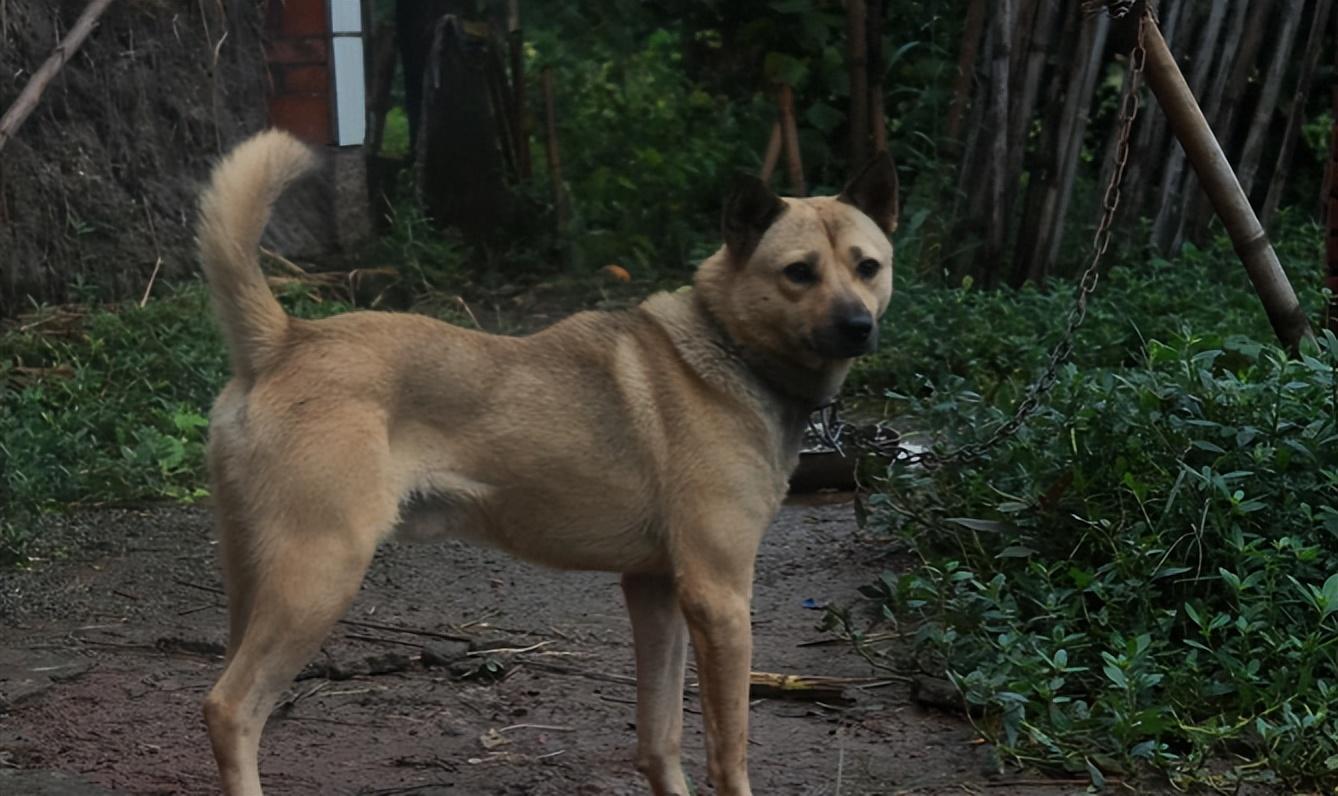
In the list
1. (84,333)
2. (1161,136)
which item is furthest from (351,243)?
(1161,136)

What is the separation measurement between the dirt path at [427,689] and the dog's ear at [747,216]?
4.09ft

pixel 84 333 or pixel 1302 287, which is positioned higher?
pixel 1302 287

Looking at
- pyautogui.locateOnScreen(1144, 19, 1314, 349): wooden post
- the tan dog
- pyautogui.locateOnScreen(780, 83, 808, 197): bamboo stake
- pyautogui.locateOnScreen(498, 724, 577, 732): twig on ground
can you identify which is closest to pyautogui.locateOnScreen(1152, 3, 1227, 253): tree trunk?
pyautogui.locateOnScreen(780, 83, 808, 197): bamboo stake

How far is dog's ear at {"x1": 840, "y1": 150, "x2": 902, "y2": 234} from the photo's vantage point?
13.1ft

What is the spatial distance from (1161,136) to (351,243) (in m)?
4.19

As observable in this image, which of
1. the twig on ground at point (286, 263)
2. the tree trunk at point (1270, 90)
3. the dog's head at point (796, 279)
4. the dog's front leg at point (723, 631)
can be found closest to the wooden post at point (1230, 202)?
the dog's head at point (796, 279)

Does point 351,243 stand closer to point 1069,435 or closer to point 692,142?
point 692,142

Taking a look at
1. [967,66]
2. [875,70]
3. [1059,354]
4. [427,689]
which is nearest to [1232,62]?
[967,66]

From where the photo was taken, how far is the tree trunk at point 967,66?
864 cm

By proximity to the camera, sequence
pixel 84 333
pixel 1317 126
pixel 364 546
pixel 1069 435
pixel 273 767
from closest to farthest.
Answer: pixel 364 546 → pixel 273 767 → pixel 1069 435 → pixel 84 333 → pixel 1317 126

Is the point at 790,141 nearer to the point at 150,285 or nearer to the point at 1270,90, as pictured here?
the point at 1270,90

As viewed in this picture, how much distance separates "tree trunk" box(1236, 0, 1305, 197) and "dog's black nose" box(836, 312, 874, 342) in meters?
5.19

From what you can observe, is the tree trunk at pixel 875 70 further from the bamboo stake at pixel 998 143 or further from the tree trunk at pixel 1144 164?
the tree trunk at pixel 1144 164

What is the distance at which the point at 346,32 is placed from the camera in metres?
8.42
